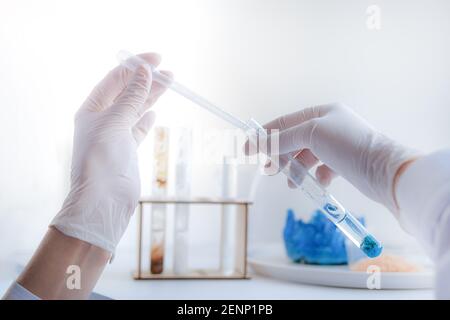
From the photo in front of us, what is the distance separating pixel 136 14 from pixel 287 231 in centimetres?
61

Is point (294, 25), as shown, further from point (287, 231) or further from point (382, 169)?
point (382, 169)

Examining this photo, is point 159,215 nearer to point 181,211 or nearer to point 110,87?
point 181,211

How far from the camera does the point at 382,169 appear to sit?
71cm

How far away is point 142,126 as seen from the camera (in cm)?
105

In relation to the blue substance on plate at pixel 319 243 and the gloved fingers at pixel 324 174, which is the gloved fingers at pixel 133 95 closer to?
the gloved fingers at pixel 324 174

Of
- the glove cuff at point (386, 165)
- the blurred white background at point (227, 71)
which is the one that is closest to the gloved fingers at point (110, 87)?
the blurred white background at point (227, 71)

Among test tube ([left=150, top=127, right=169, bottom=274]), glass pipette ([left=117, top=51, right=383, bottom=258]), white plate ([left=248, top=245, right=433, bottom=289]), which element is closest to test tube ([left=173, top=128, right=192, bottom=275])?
test tube ([left=150, top=127, right=169, bottom=274])

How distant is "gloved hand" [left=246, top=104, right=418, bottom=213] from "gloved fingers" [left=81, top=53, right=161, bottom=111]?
259 mm

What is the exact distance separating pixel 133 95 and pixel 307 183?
314 mm

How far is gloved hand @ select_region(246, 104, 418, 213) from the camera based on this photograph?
0.71 metres

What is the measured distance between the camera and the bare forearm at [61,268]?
79 cm

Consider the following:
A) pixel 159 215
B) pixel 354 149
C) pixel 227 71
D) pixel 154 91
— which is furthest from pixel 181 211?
pixel 354 149

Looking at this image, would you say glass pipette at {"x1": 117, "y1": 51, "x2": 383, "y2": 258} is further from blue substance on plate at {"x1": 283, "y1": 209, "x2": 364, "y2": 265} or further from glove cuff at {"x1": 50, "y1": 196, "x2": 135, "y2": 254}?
blue substance on plate at {"x1": 283, "y1": 209, "x2": 364, "y2": 265}
